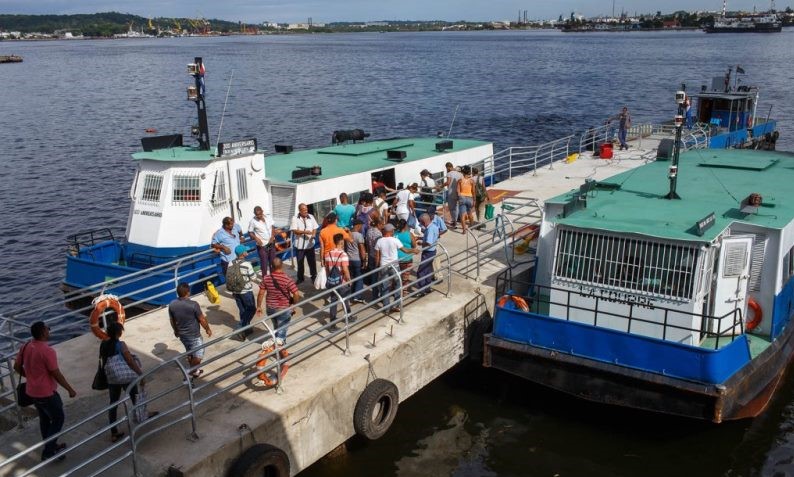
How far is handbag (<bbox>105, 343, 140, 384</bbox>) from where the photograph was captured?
9234 millimetres

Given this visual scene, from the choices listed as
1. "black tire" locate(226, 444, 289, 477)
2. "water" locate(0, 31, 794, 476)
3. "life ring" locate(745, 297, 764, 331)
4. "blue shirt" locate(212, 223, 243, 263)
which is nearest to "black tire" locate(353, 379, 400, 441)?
"water" locate(0, 31, 794, 476)

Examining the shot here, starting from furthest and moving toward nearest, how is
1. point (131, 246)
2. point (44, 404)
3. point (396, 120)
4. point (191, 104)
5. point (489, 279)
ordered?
point (191, 104) < point (396, 120) < point (131, 246) < point (489, 279) < point (44, 404)

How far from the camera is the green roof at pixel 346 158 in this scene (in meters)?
19.2

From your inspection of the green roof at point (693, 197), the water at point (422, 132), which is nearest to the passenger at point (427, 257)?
the water at point (422, 132)

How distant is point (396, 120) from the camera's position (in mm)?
54625

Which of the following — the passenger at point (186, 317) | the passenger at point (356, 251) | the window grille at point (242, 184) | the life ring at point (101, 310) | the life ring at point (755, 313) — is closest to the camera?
the passenger at point (186, 317)

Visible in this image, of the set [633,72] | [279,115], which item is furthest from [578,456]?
[633,72]

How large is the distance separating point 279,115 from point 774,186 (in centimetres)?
4621

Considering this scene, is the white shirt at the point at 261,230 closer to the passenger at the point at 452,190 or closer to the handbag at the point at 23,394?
the passenger at the point at 452,190

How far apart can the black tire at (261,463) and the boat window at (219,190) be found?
29.1 feet

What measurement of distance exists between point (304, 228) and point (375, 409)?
440 cm

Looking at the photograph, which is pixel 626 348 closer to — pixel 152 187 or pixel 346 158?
pixel 346 158

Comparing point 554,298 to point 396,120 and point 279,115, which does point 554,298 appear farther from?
point 279,115

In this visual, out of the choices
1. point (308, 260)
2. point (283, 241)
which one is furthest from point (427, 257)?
point (283, 241)
